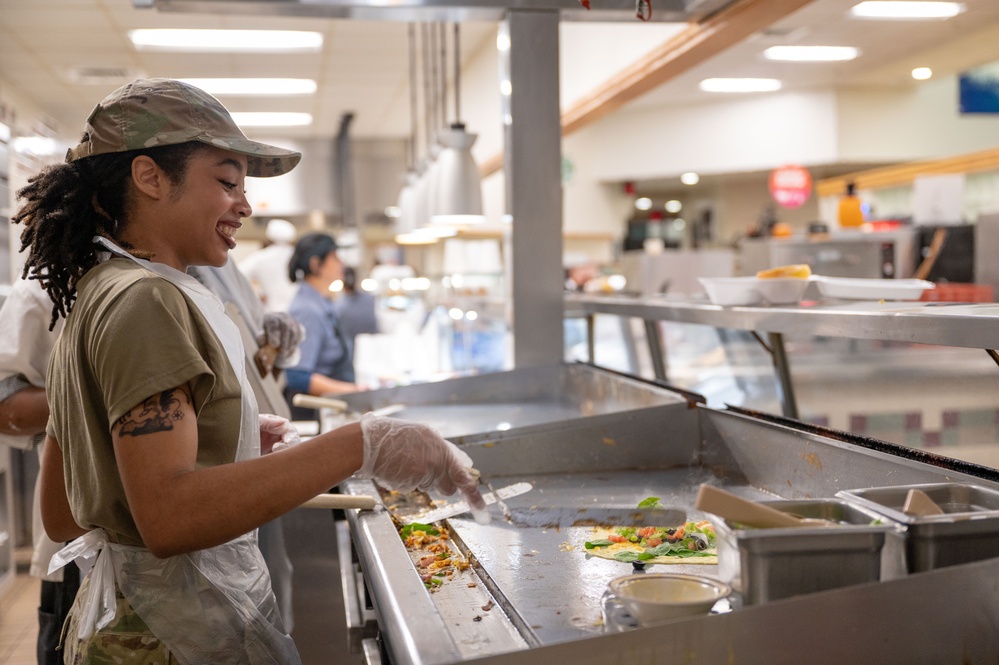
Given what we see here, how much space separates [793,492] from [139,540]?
128 cm

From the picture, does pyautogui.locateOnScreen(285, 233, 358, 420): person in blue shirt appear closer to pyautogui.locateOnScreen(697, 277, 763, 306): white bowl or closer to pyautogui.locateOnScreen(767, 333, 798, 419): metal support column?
pyautogui.locateOnScreen(767, 333, 798, 419): metal support column

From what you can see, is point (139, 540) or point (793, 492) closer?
point (139, 540)

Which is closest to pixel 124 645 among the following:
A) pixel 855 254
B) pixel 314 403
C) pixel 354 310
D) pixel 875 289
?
pixel 314 403

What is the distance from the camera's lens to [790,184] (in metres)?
10.4

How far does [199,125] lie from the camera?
4.37 ft

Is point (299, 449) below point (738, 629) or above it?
above

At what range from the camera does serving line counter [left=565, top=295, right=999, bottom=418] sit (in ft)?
4.80

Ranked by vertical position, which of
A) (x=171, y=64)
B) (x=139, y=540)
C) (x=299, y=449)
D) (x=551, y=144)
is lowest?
(x=139, y=540)

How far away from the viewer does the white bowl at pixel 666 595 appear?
105cm

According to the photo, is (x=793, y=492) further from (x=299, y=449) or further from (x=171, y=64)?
(x=171, y=64)

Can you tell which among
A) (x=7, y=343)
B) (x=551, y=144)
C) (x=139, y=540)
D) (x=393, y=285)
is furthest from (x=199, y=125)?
(x=393, y=285)

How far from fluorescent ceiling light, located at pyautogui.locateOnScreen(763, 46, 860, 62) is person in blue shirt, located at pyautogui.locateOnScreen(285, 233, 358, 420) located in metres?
4.99

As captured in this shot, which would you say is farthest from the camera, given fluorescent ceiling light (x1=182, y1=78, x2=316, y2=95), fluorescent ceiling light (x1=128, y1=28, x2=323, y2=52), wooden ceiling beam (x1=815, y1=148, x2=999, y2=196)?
wooden ceiling beam (x1=815, y1=148, x2=999, y2=196)

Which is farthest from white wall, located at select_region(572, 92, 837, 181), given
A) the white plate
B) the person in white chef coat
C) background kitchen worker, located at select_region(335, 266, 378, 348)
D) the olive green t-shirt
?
the olive green t-shirt
